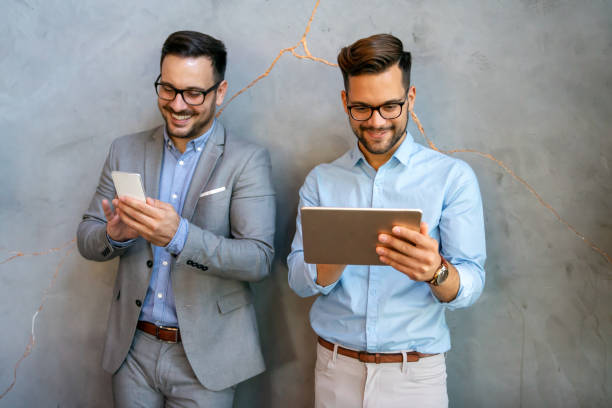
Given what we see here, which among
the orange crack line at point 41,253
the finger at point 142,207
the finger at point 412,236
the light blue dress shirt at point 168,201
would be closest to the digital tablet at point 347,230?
the finger at point 412,236

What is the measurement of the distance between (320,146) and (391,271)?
0.63m

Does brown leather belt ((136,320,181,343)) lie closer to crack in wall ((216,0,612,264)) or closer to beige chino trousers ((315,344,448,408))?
beige chino trousers ((315,344,448,408))

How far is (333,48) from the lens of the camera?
1845 millimetres

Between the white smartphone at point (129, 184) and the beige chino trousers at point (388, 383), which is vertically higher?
the white smartphone at point (129, 184)

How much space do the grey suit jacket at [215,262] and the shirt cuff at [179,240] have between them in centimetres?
7

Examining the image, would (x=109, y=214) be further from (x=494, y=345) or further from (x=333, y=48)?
(x=494, y=345)

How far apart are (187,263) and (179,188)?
31cm

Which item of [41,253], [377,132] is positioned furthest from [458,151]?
[41,253]

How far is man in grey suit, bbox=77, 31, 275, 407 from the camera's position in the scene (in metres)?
1.58

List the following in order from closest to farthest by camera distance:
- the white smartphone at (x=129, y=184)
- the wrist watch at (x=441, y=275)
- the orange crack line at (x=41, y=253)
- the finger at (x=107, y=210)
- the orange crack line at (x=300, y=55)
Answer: the wrist watch at (x=441, y=275) → the white smartphone at (x=129, y=184) → the finger at (x=107, y=210) → the orange crack line at (x=300, y=55) → the orange crack line at (x=41, y=253)

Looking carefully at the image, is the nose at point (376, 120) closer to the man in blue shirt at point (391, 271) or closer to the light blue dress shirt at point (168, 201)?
the man in blue shirt at point (391, 271)

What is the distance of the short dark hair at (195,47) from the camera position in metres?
1.60

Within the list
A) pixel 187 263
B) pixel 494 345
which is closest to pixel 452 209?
pixel 494 345

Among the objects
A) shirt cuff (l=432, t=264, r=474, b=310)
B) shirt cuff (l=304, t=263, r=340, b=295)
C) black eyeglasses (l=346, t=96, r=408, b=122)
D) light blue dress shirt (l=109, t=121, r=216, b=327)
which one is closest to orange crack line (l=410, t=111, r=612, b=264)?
black eyeglasses (l=346, t=96, r=408, b=122)
